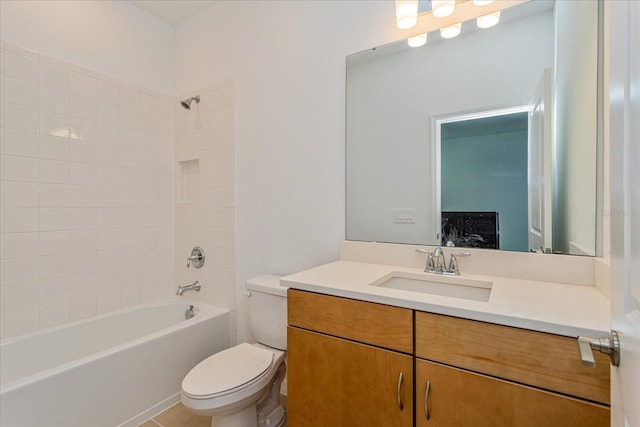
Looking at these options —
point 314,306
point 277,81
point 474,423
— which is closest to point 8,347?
point 314,306

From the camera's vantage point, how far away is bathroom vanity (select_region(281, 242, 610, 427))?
0.80 m

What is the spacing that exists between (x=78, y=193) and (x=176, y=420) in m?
1.54

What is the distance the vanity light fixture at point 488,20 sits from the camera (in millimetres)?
1353

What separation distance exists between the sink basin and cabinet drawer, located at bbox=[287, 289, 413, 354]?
0.57ft

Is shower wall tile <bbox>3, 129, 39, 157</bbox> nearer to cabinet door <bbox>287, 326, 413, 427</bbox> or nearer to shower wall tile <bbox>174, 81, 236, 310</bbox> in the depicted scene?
shower wall tile <bbox>174, 81, 236, 310</bbox>

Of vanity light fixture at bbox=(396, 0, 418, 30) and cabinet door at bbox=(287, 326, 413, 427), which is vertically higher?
vanity light fixture at bbox=(396, 0, 418, 30)

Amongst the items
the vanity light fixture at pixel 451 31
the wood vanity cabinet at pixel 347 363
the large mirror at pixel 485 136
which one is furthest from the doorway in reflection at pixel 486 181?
the wood vanity cabinet at pixel 347 363

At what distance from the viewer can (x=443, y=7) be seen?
1.40 m

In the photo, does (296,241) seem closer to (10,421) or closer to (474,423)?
(474,423)

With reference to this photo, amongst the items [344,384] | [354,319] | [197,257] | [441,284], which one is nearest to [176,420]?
[197,257]

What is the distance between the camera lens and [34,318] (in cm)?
186

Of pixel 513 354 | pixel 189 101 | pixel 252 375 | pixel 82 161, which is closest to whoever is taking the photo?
pixel 513 354

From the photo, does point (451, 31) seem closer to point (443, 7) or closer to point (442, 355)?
point (443, 7)

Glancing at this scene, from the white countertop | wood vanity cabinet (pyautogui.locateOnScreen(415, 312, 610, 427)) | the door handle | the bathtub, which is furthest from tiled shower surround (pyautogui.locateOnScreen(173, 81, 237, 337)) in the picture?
the door handle
